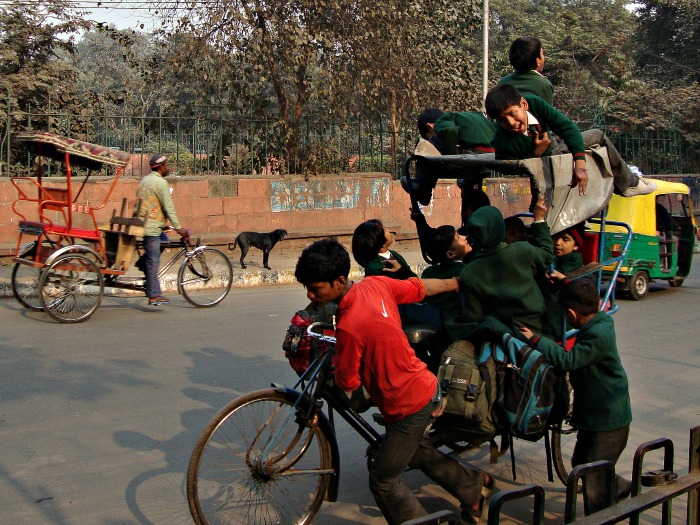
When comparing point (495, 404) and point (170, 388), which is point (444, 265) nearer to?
point (495, 404)

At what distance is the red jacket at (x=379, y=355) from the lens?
366 cm

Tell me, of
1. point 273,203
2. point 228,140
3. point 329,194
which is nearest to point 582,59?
point 329,194

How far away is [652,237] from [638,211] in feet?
1.53

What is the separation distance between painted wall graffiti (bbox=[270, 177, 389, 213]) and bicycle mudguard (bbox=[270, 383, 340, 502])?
12.0m

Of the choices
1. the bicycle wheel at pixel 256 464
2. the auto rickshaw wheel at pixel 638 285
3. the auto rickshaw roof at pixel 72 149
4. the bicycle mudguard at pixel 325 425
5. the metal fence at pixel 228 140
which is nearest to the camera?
the bicycle wheel at pixel 256 464

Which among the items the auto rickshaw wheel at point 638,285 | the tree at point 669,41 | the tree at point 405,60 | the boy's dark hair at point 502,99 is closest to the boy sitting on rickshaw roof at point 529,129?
the boy's dark hair at point 502,99

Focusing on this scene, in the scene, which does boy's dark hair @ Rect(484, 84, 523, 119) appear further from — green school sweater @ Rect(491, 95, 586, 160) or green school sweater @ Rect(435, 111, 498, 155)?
green school sweater @ Rect(435, 111, 498, 155)

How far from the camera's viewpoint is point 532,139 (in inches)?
188

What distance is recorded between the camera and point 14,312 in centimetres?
984

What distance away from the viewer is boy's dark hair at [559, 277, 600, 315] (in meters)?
4.15

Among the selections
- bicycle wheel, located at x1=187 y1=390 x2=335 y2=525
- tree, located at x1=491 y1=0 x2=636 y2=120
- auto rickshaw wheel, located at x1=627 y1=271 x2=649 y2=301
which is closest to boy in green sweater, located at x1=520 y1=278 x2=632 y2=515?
bicycle wheel, located at x1=187 y1=390 x2=335 y2=525

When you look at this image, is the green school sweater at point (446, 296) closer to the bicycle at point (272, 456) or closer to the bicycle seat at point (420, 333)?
the bicycle seat at point (420, 333)

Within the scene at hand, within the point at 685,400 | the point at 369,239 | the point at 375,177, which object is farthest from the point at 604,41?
the point at 369,239

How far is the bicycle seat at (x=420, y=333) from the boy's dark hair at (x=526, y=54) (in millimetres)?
1736
